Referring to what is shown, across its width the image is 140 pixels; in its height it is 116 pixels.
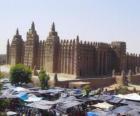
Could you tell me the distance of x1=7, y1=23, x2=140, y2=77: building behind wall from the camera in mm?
50688

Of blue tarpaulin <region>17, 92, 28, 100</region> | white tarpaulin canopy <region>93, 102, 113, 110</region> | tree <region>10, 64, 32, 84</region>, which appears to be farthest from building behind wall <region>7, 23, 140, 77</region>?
white tarpaulin canopy <region>93, 102, 113, 110</region>

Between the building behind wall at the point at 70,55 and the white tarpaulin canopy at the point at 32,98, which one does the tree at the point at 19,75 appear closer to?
the building behind wall at the point at 70,55

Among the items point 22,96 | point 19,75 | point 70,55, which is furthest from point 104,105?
point 70,55

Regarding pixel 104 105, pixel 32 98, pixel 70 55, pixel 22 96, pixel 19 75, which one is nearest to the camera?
pixel 104 105

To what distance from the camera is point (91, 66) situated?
5372 centimetres

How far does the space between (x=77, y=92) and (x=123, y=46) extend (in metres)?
28.2

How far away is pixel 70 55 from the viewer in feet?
166

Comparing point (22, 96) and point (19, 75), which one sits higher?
point (19, 75)

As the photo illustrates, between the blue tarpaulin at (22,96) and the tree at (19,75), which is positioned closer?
the blue tarpaulin at (22,96)

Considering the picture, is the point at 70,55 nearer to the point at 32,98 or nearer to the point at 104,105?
the point at 32,98

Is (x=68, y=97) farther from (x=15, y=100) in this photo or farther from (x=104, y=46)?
(x=104, y=46)

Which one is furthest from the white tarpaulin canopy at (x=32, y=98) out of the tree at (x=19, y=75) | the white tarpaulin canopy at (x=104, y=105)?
the tree at (x=19, y=75)

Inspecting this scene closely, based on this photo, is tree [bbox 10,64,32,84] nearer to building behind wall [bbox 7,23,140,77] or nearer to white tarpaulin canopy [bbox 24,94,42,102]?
building behind wall [bbox 7,23,140,77]

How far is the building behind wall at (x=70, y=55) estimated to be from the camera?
50688 mm
